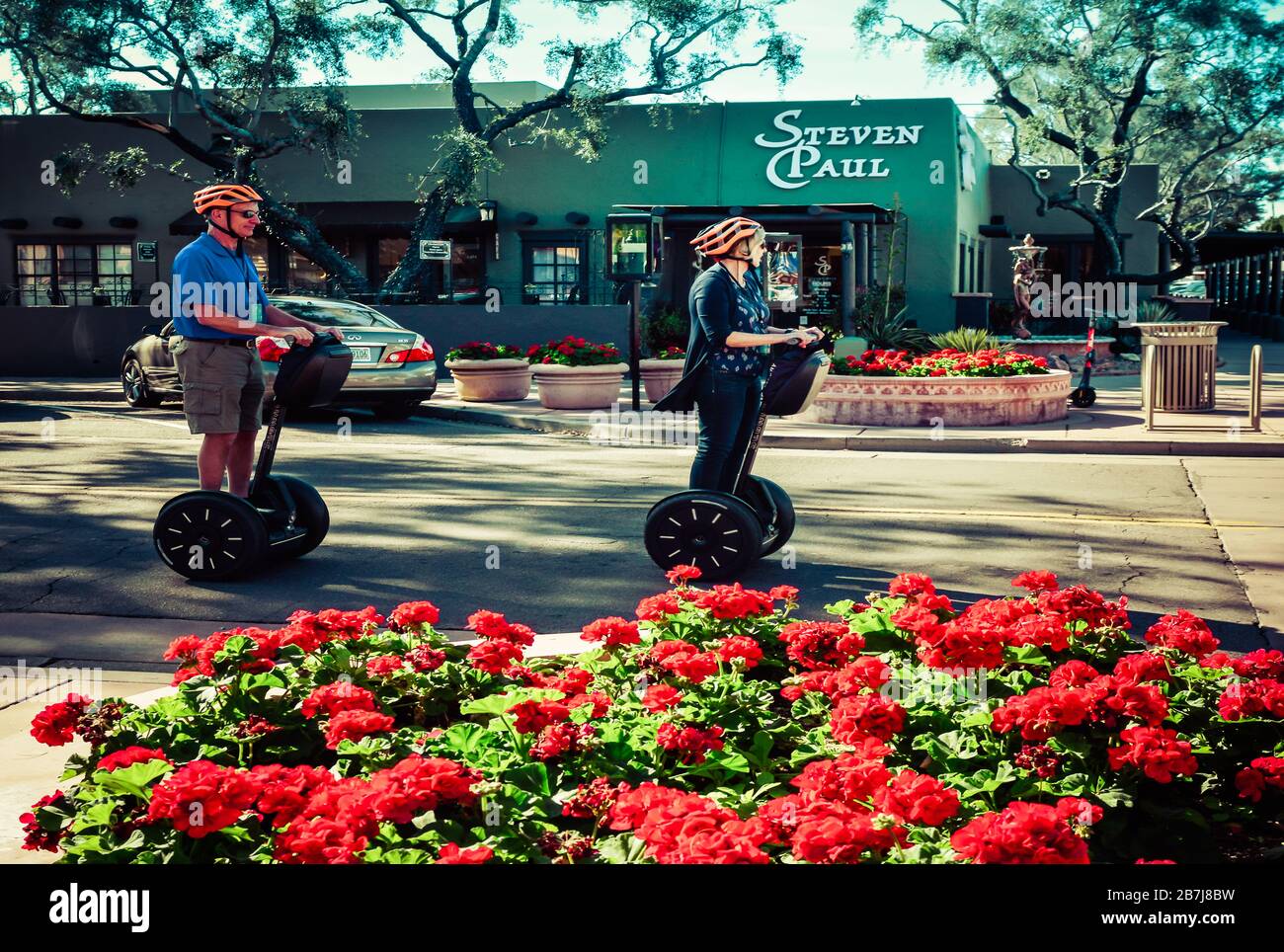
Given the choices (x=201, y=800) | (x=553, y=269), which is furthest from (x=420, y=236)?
(x=201, y=800)

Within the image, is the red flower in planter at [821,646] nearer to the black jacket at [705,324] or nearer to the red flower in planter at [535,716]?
the red flower in planter at [535,716]

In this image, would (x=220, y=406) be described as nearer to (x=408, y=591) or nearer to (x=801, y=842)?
(x=408, y=591)

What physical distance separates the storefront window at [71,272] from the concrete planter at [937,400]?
20641 mm

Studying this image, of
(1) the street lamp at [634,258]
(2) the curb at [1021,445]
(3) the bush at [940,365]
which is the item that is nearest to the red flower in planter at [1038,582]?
(2) the curb at [1021,445]

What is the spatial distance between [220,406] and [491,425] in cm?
1028

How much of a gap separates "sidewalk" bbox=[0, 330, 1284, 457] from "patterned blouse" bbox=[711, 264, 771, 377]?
7.54 metres

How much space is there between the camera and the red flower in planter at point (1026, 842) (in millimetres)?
2410

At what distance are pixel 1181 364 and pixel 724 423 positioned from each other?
10.7m

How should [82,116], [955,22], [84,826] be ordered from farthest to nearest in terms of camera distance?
[955,22] < [82,116] < [84,826]

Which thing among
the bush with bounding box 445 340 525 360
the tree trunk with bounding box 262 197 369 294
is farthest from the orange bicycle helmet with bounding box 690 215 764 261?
the tree trunk with bounding box 262 197 369 294

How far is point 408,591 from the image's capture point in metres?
7.01

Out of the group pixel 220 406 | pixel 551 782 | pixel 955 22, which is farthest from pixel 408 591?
pixel 955 22

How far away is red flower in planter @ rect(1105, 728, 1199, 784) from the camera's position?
3.00 meters

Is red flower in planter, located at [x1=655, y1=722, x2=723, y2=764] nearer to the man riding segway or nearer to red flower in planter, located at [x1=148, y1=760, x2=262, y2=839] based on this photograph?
red flower in planter, located at [x1=148, y1=760, x2=262, y2=839]
